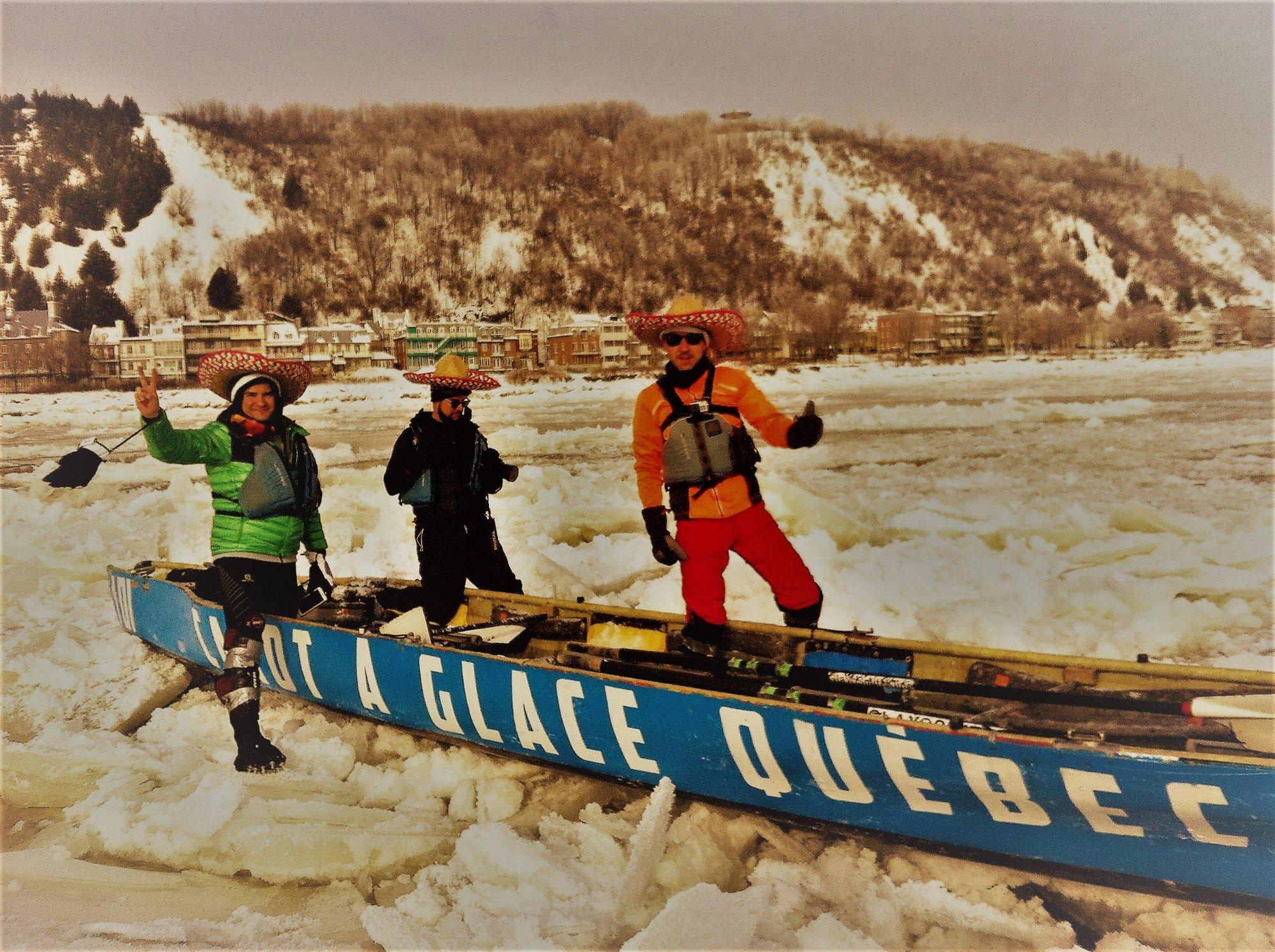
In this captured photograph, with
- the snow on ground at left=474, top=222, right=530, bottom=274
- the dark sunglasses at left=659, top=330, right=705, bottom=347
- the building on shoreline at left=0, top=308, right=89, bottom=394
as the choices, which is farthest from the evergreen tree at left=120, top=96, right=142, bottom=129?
the dark sunglasses at left=659, top=330, right=705, bottom=347

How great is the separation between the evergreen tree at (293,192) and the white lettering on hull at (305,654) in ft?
23.2

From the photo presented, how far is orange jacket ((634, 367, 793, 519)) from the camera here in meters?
3.55

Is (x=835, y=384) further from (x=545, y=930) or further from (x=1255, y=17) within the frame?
(x=545, y=930)

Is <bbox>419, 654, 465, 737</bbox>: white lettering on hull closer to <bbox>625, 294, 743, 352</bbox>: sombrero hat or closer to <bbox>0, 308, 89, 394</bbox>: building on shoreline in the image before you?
<bbox>625, 294, 743, 352</bbox>: sombrero hat

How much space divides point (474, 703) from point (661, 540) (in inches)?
40.8

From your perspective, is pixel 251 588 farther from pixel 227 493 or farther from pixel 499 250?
pixel 499 250

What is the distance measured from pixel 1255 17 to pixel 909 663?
883cm

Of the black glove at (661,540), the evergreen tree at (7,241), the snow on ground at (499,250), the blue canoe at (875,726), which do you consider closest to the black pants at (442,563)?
the blue canoe at (875,726)

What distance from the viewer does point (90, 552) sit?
6914 mm

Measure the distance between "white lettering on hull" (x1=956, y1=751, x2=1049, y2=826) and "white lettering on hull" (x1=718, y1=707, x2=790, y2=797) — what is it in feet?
2.00

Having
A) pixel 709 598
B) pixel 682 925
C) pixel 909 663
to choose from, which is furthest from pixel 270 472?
pixel 909 663

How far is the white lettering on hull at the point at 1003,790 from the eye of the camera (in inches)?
93.6

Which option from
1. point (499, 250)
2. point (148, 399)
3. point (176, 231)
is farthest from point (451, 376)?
point (176, 231)

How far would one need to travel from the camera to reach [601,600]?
6062 mm
